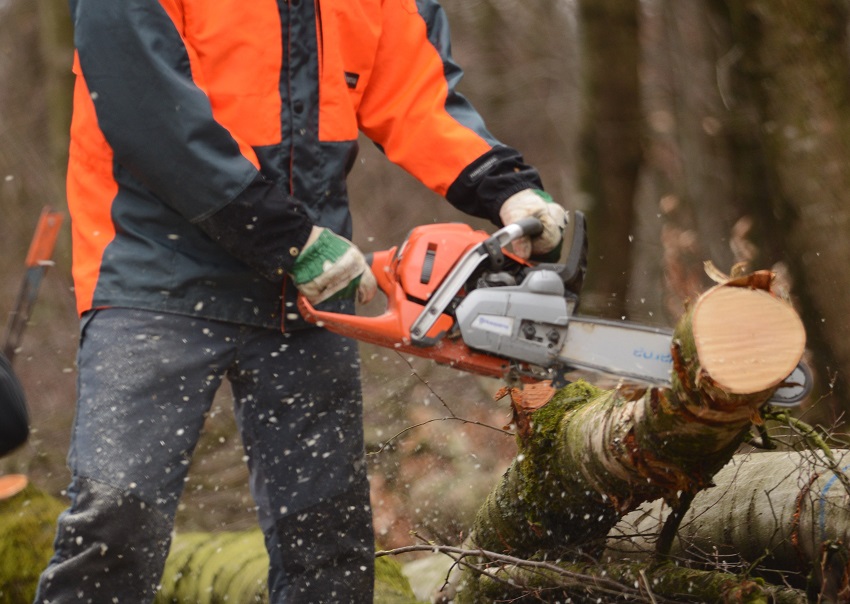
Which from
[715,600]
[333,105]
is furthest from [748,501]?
[333,105]

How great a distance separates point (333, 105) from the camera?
2.62 meters

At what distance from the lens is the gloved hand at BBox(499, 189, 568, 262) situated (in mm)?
2568

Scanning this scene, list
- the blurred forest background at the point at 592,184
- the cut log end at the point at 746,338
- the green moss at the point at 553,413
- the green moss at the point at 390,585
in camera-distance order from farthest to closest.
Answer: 1. the blurred forest background at the point at 592,184
2. the green moss at the point at 390,585
3. the green moss at the point at 553,413
4. the cut log end at the point at 746,338

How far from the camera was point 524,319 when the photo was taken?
2318 millimetres

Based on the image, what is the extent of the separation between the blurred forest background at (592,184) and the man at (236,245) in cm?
41

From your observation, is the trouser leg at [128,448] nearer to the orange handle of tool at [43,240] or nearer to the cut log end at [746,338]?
the orange handle of tool at [43,240]

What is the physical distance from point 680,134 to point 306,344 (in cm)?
631

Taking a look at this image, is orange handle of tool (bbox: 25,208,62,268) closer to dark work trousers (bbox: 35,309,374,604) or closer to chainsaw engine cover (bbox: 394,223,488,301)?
dark work trousers (bbox: 35,309,374,604)

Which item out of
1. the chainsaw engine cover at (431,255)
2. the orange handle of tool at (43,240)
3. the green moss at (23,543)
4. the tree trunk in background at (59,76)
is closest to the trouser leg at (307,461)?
the chainsaw engine cover at (431,255)

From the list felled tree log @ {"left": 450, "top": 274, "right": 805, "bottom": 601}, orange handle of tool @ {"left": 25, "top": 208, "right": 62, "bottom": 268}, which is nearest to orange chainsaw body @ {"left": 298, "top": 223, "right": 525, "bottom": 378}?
felled tree log @ {"left": 450, "top": 274, "right": 805, "bottom": 601}

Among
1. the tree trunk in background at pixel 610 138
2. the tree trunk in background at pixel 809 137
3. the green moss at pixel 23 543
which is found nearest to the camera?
the green moss at pixel 23 543

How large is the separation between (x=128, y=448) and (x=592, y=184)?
422 centimetres

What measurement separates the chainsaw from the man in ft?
0.42

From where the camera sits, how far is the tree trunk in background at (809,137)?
434 centimetres
